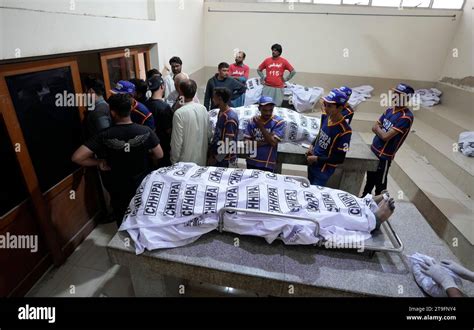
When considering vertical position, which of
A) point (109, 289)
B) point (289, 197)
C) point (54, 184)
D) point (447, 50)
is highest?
point (447, 50)

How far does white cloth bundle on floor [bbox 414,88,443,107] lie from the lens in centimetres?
531

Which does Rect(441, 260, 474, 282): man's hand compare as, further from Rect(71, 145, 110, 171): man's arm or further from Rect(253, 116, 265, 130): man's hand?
Rect(71, 145, 110, 171): man's arm

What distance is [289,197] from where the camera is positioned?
181 centimetres

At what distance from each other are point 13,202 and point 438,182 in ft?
15.1

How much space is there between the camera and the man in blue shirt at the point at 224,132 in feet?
7.72

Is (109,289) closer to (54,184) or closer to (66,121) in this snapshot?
(54,184)

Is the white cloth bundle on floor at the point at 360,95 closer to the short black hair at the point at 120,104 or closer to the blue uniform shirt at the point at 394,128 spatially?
the blue uniform shirt at the point at 394,128

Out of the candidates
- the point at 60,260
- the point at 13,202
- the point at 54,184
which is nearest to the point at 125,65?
the point at 54,184

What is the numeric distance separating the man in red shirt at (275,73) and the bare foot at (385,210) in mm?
3115

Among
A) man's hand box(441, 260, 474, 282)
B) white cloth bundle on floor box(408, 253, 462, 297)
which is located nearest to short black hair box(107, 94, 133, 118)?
white cloth bundle on floor box(408, 253, 462, 297)

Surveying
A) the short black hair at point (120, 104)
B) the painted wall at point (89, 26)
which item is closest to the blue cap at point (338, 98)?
the short black hair at point (120, 104)

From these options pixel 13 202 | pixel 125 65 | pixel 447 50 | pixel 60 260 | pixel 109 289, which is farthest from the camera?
pixel 447 50

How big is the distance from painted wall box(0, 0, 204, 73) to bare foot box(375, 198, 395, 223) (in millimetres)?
2593

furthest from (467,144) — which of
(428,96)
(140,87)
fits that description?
(140,87)
